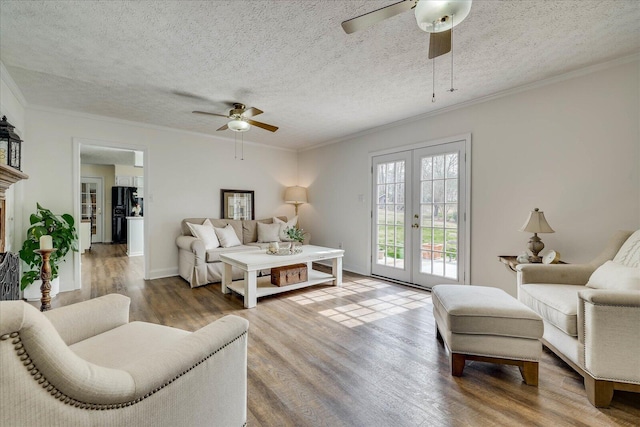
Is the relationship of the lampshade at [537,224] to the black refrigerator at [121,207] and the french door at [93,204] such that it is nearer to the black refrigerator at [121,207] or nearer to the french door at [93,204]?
the black refrigerator at [121,207]

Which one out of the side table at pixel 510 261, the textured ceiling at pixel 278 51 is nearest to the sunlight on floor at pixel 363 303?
the side table at pixel 510 261

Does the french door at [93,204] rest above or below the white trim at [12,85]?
below

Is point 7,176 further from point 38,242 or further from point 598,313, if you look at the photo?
point 598,313

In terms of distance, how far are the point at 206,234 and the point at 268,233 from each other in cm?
117

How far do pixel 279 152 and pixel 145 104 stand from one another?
287cm

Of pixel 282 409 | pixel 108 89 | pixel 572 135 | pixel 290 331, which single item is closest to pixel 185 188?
pixel 108 89

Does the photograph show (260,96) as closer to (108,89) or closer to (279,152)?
(108,89)

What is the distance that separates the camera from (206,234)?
14.7 ft

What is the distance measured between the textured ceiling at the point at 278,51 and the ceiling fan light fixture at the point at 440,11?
20.6 inches

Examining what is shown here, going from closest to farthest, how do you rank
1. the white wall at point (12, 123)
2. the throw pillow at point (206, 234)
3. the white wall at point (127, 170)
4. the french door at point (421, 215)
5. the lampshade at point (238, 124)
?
the white wall at point (12, 123), the lampshade at point (238, 124), the french door at point (421, 215), the throw pillow at point (206, 234), the white wall at point (127, 170)

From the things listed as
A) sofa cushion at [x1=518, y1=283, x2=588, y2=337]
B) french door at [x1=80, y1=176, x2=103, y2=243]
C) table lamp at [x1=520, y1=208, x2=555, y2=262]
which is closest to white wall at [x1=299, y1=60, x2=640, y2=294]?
table lamp at [x1=520, y1=208, x2=555, y2=262]

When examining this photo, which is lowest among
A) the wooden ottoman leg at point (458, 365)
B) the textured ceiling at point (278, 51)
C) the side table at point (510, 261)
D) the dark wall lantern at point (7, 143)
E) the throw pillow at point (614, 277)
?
the wooden ottoman leg at point (458, 365)

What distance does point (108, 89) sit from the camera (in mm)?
3227

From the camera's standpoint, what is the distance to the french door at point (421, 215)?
3775 mm
